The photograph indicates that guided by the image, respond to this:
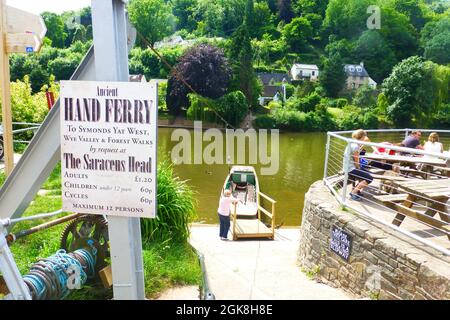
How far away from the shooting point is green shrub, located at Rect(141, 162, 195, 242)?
5.48m

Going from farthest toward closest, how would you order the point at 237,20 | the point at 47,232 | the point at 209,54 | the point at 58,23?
→ the point at 237,20, the point at 58,23, the point at 209,54, the point at 47,232

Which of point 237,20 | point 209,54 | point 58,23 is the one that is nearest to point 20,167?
point 209,54

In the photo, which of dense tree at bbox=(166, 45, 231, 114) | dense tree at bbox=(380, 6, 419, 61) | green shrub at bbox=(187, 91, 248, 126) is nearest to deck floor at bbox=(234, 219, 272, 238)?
green shrub at bbox=(187, 91, 248, 126)

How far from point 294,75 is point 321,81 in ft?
37.3

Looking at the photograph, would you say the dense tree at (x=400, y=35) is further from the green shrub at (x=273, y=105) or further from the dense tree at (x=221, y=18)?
the green shrub at (x=273, y=105)

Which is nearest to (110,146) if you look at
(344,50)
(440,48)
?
(440,48)

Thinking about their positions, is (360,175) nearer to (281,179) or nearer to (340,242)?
(340,242)

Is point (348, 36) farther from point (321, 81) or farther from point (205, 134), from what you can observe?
point (205, 134)

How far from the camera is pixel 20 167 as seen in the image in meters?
3.08

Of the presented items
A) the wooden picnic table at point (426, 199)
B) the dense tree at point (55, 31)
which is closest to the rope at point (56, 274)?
the wooden picnic table at point (426, 199)

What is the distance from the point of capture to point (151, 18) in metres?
79.2

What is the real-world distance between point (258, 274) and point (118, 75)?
4484mm

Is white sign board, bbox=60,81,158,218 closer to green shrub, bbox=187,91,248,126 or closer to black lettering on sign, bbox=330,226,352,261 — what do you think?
black lettering on sign, bbox=330,226,352,261

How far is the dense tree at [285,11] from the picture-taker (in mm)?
96750
